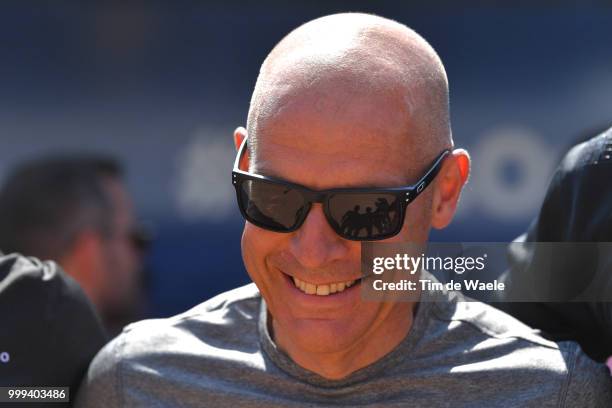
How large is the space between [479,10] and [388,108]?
2712 millimetres

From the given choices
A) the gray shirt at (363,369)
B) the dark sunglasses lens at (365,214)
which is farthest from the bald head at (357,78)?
the gray shirt at (363,369)

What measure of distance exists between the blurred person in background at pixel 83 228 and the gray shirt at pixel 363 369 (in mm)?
1397

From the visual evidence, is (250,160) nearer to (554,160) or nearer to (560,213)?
(560,213)

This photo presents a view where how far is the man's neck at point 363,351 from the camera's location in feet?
6.56

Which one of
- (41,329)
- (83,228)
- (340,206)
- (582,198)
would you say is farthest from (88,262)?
(582,198)

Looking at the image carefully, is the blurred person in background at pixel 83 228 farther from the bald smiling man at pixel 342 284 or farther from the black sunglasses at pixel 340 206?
the black sunglasses at pixel 340 206

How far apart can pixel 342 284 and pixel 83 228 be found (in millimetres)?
1923

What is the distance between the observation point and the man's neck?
2.00 m

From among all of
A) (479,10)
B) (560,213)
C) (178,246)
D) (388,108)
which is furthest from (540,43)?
(388,108)

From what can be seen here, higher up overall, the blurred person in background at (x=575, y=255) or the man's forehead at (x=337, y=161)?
the man's forehead at (x=337, y=161)

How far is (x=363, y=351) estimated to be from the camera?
202 centimetres

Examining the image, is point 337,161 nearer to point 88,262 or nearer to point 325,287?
point 325,287

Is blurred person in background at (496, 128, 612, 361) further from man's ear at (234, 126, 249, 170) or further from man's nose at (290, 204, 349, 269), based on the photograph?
man's ear at (234, 126, 249, 170)

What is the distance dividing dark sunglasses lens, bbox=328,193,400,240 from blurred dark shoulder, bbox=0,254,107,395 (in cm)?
65
